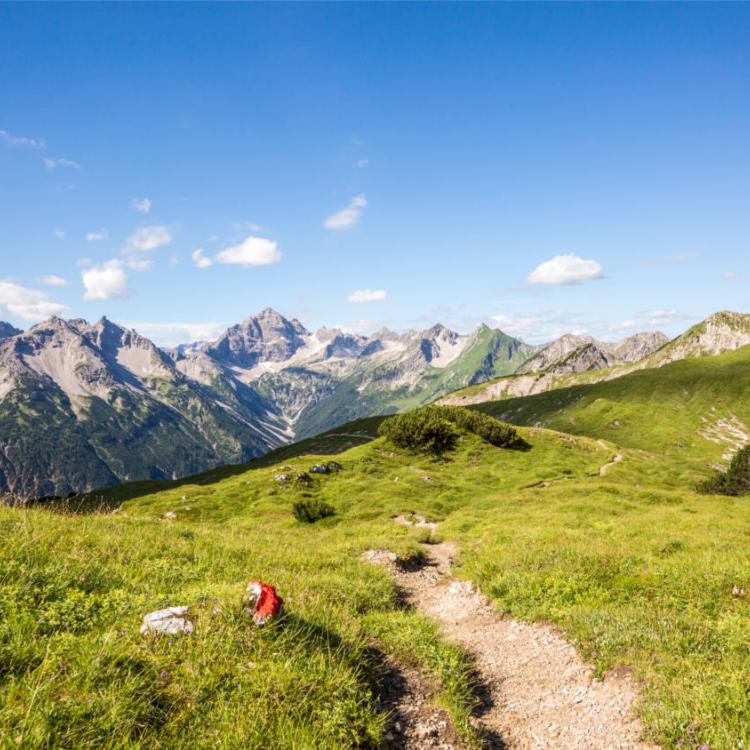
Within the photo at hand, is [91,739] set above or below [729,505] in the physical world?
above

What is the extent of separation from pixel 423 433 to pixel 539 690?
55389 millimetres

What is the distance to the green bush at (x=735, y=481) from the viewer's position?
43531 mm

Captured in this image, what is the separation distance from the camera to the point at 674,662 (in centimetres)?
880

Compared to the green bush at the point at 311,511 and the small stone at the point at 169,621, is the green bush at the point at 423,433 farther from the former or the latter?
the small stone at the point at 169,621

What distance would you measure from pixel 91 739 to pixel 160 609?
10.2 ft

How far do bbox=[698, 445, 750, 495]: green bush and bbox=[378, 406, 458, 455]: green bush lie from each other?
3101 cm

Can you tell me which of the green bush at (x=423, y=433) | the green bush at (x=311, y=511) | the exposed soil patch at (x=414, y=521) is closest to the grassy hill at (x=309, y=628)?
the exposed soil patch at (x=414, y=521)

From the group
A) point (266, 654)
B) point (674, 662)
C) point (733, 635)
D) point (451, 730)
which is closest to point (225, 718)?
point (266, 654)

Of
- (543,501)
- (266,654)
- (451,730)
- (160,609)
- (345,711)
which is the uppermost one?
(160,609)

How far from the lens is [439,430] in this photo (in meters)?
65.8

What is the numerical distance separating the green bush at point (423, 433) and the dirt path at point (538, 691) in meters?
50.1

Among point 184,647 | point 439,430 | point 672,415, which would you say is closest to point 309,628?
point 184,647

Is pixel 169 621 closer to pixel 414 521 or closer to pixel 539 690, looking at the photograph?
pixel 539 690

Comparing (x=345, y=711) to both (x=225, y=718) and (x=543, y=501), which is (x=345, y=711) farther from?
(x=543, y=501)
